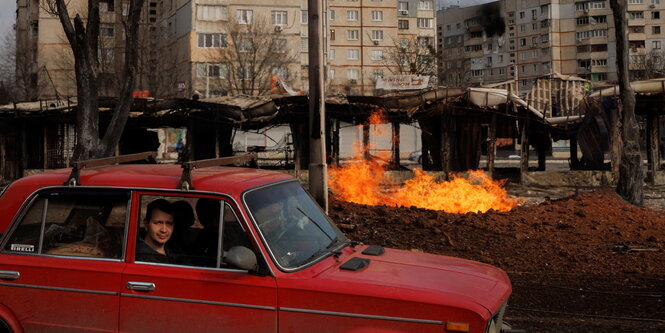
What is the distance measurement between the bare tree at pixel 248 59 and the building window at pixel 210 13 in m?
1.40

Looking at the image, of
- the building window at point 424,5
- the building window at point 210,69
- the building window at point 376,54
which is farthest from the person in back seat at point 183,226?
the building window at point 424,5

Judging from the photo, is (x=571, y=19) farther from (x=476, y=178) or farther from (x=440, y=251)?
(x=440, y=251)

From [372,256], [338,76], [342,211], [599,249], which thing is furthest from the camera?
[338,76]

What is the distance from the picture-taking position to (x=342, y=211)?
11.6m

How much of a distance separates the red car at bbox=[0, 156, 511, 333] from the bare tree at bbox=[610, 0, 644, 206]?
13015 millimetres

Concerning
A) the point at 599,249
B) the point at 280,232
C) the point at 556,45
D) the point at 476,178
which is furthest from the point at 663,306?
the point at 556,45

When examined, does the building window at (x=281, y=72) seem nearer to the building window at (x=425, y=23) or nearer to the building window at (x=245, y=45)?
the building window at (x=245, y=45)

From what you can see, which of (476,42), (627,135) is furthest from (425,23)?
(627,135)

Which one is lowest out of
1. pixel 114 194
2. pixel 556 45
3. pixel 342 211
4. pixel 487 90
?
pixel 342 211

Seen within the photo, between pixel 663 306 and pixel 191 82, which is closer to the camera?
pixel 663 306

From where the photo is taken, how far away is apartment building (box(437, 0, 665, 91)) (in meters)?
84.3

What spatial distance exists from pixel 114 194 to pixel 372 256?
6.36ft

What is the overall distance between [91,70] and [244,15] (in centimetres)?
4290

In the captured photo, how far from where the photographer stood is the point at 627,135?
50.5 ft
